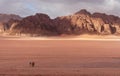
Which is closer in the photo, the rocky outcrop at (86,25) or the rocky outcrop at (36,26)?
the rocky outcrop at (36,26)

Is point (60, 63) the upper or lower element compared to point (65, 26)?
upper

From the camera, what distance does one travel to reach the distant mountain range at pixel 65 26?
428 feet

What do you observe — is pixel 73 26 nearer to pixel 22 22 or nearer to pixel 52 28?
pixel 52 28

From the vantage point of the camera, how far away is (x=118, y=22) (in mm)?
147250

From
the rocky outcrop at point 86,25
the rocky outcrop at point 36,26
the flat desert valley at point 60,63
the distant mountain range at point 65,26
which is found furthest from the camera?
the rocky outcrop at point 86,25

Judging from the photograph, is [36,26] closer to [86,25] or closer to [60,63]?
[86,25]

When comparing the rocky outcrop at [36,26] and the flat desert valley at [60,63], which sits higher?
the flat desert valley at [60,63]

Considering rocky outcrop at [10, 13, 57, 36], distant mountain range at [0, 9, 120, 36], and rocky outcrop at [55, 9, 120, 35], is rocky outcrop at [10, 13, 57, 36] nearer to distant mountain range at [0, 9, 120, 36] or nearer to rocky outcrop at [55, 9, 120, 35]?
distant mountain range at [0, 9, 120, 36]

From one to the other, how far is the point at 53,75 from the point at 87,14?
13393cm

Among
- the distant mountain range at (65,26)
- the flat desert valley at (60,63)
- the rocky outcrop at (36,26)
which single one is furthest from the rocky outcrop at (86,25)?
the flat desert valley at (60,63)

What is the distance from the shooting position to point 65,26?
138 metres

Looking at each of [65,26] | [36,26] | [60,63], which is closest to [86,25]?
[65,26]

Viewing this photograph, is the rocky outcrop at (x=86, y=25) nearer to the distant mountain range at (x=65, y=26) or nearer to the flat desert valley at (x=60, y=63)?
the distant mountain range at (x=65, y=26)

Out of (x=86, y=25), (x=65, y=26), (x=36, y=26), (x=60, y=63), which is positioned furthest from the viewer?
(x=65, y=26)
